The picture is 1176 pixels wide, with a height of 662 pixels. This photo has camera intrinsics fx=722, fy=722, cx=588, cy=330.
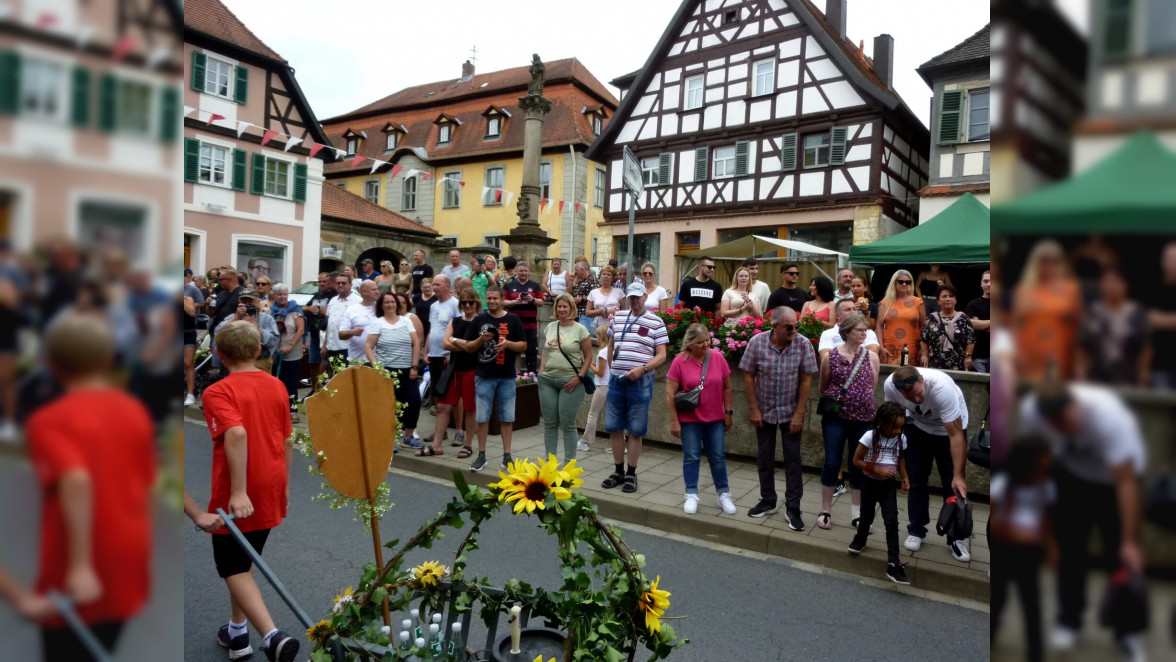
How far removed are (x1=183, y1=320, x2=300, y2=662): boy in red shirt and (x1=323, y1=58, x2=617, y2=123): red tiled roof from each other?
3069 centimetres

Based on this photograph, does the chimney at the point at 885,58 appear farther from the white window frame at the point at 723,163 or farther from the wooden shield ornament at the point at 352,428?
the wooden shield ornament at the point at 352,428

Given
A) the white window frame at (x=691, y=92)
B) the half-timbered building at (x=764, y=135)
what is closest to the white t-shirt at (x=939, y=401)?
the half-timbered building at (x=764, y=135)

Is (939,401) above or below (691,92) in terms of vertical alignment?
below

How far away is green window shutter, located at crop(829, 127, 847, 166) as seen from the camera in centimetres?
1906

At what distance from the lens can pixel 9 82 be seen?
15.8 inches

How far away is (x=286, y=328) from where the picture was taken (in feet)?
30.1

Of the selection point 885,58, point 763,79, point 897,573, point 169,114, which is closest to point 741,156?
point 763,79

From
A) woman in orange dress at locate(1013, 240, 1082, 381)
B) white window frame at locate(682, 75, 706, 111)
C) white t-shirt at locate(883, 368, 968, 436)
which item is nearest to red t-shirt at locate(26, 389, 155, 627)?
woman in orange dress at locate(1013, 240, 1082, 381)

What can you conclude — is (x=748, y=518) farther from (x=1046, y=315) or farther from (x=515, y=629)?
(x=1046, y=315)

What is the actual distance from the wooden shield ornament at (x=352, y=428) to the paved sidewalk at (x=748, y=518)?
11.5ft

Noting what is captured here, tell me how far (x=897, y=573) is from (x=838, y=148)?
650 inches

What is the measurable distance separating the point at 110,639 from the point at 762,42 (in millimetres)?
22000

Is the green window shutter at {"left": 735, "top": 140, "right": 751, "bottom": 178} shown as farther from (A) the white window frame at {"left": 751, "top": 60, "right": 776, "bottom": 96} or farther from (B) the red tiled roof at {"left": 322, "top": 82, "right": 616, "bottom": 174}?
(B) the red tiled roof at {"left": 322, "top": 82, "right": 616, "bottom": 174}

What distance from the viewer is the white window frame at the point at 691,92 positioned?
21625 mm
